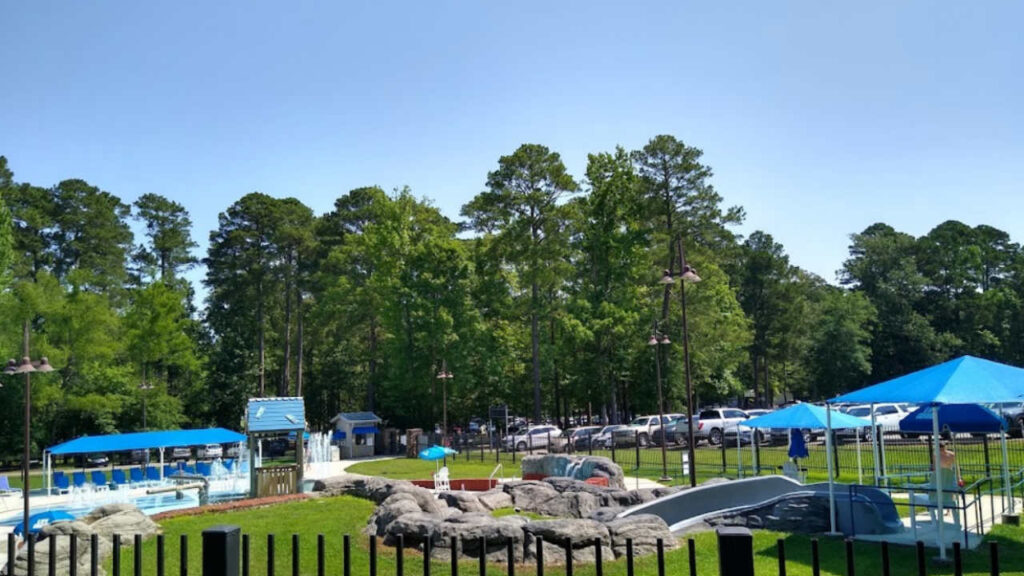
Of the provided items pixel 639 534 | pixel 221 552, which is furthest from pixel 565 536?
pixel 221 552

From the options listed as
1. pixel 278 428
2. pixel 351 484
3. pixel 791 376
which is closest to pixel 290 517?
pixel 351 484

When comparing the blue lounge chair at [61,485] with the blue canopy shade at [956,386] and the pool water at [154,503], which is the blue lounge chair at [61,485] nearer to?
the pool water at [154,503]

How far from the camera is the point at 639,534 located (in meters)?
12.4

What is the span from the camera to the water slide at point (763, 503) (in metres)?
13.2

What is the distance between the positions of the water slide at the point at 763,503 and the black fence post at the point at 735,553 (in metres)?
10.4

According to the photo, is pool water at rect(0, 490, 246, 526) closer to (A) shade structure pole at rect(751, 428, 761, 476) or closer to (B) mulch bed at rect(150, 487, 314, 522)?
(B) mulch bed at rect(150, 487, 314, 522)

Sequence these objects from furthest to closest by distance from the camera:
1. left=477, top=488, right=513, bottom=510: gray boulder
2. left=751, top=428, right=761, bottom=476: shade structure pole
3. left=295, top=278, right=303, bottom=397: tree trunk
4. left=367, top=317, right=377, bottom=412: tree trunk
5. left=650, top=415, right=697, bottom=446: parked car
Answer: left=295, top=278, right=303, bottom=397: tree trunk → left=367, top=317, right=377, bottom=412: tree trunk → left=650, top=415, right=697, bottom=446: parked car → left=751, top=428, right=761, bottom=476: shade structure pole → left=477, top=488, right=513, bottom=510: gray boulder

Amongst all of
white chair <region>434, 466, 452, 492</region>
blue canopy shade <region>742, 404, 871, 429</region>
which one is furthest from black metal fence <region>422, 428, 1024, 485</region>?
white chair <region>434, 466, 452, 492</region>

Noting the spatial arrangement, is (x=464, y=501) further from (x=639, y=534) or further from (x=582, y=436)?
(x=582, y=436)

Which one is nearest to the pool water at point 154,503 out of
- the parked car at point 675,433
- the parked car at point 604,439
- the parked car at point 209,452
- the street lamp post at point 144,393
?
the parked car at point 604,439

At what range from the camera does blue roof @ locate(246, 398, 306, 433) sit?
77.5ft

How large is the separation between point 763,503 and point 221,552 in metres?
12.1

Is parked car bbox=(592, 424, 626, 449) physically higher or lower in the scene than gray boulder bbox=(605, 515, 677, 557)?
lower

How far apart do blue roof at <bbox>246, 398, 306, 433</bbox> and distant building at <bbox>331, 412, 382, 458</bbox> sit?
2051 cm
